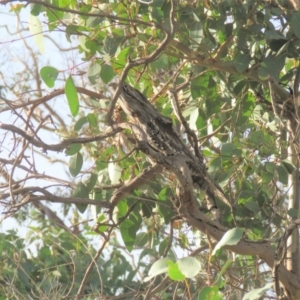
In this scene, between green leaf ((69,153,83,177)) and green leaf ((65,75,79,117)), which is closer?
green leaf ((65,75,79,117))

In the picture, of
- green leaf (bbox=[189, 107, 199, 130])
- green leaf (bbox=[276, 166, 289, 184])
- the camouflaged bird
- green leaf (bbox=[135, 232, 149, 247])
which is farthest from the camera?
green leaf (bbox=[135, 232, 149, 247])

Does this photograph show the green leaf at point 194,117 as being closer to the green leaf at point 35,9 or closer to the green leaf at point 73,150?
the green leaf at point 73,150

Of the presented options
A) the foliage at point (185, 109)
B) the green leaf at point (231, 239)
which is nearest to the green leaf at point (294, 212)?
the foliage at point (185, 109)

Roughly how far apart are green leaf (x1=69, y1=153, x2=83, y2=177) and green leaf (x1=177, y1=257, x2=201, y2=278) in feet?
2.19

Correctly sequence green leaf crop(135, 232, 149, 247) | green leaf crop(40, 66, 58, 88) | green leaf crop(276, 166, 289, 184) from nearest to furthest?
green leaf crop(40, 66, 58, 88) → green leaf crop(276, 166, 289, 184) → green leaf crop(135, 232, 149, 247)

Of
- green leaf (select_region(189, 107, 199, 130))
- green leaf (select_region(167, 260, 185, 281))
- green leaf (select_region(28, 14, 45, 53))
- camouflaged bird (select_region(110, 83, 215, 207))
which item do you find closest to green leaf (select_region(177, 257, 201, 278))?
green leaf (select_region(167, 260, 185, 281))

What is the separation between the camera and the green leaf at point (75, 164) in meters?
1.87

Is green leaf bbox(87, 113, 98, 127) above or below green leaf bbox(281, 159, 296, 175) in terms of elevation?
above

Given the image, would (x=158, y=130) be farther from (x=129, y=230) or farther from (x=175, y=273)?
(x=175, y=273)

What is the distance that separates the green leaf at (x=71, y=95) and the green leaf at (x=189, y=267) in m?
0.58

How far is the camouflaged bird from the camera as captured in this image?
65.7 inches

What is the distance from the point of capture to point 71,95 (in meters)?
1.69

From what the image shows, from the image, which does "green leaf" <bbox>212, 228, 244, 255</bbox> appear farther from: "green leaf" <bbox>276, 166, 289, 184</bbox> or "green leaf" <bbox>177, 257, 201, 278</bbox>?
"green leaf" <bbox>276, 166, 289, 184</bbox>

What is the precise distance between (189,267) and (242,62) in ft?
2.58
